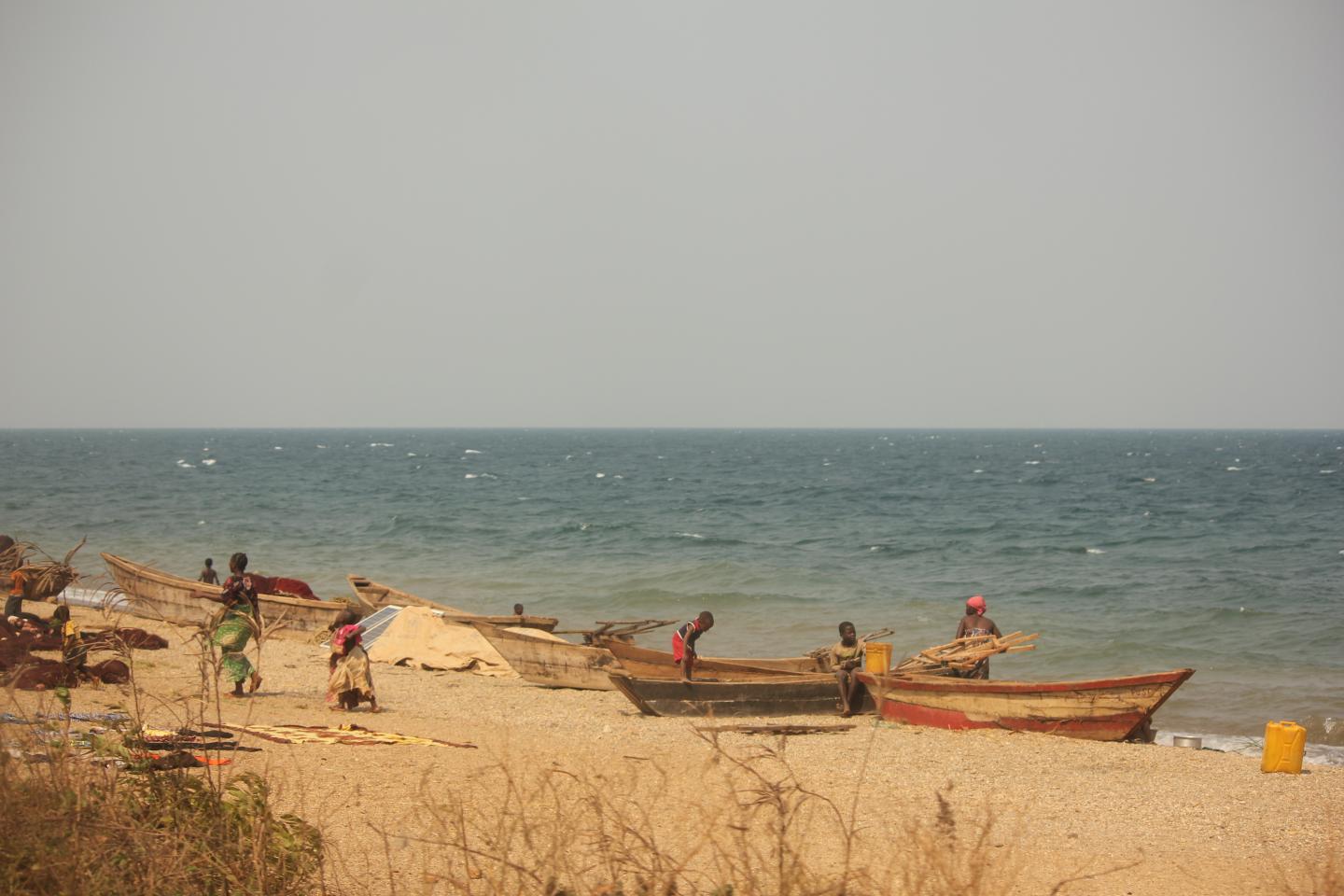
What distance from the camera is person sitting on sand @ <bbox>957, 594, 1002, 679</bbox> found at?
1500cm

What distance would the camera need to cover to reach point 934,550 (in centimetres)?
3822

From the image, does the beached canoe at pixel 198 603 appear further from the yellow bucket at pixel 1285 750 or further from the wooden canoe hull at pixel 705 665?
the yellow bucket at pixel 1285 750

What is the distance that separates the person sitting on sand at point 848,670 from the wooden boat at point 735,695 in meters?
0.13

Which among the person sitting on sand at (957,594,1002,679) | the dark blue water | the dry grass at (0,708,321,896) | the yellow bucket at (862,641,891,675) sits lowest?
the dark blue water

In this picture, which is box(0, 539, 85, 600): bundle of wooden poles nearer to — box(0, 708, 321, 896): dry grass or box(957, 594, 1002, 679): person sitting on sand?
box(0, 708, 321, 896): dry grass

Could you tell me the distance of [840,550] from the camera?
1508 inches

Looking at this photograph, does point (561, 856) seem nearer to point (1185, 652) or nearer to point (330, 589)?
point (1185, 652)

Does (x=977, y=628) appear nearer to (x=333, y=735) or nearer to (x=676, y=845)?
(x=676, y=845)

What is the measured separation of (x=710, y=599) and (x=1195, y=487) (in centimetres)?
4938

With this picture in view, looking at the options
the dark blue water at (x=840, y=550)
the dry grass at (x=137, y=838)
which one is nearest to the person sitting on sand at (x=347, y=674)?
the dry grass at (x=137, y=838)

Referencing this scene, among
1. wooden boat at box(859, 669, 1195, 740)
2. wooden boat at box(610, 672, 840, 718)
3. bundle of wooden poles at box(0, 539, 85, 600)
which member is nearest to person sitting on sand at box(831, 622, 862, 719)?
wooden boat at box(610, 672, 840, 718)

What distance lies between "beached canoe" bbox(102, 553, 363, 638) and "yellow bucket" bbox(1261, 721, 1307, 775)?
47.8 ft

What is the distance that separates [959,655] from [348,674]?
26.4 feet

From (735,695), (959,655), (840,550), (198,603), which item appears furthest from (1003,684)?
(840,550)
